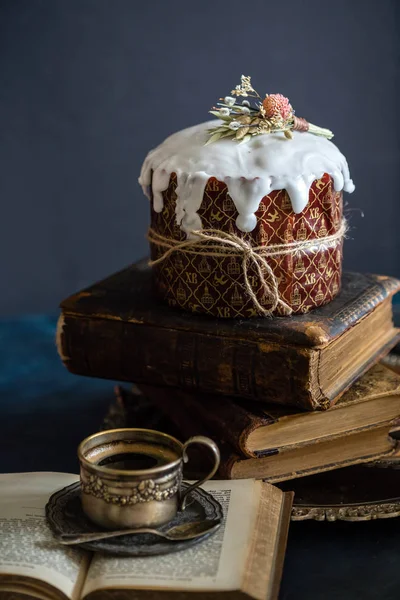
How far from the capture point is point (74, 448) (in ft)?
4.35

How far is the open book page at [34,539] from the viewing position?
0.88 meters

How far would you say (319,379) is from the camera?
114 centimetres

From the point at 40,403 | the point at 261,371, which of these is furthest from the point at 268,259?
the point at 40,403

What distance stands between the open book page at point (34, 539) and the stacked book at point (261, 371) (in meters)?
0.24

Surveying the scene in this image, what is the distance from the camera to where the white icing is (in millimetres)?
1114

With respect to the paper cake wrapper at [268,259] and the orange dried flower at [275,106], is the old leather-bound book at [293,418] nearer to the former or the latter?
the paper cake wrapper at [268,259]

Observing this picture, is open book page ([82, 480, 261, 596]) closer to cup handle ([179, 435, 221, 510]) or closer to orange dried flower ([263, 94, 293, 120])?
cup handle ([179, 435, 221, 510])

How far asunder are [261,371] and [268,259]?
0.50 ft

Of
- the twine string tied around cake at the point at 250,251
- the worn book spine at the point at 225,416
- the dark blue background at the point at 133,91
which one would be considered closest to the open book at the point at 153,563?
the worn book spine at the point at 225,416

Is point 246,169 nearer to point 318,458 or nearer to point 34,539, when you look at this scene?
point 318,458

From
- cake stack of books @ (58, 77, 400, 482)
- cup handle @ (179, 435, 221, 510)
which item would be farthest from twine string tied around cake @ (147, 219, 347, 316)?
cup handle @ (179, 435, 221, 510)

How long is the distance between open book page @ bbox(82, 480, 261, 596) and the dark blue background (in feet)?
4.07

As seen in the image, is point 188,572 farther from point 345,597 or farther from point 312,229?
point 312,229

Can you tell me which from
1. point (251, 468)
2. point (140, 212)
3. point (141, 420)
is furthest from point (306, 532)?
point (140, 212)
